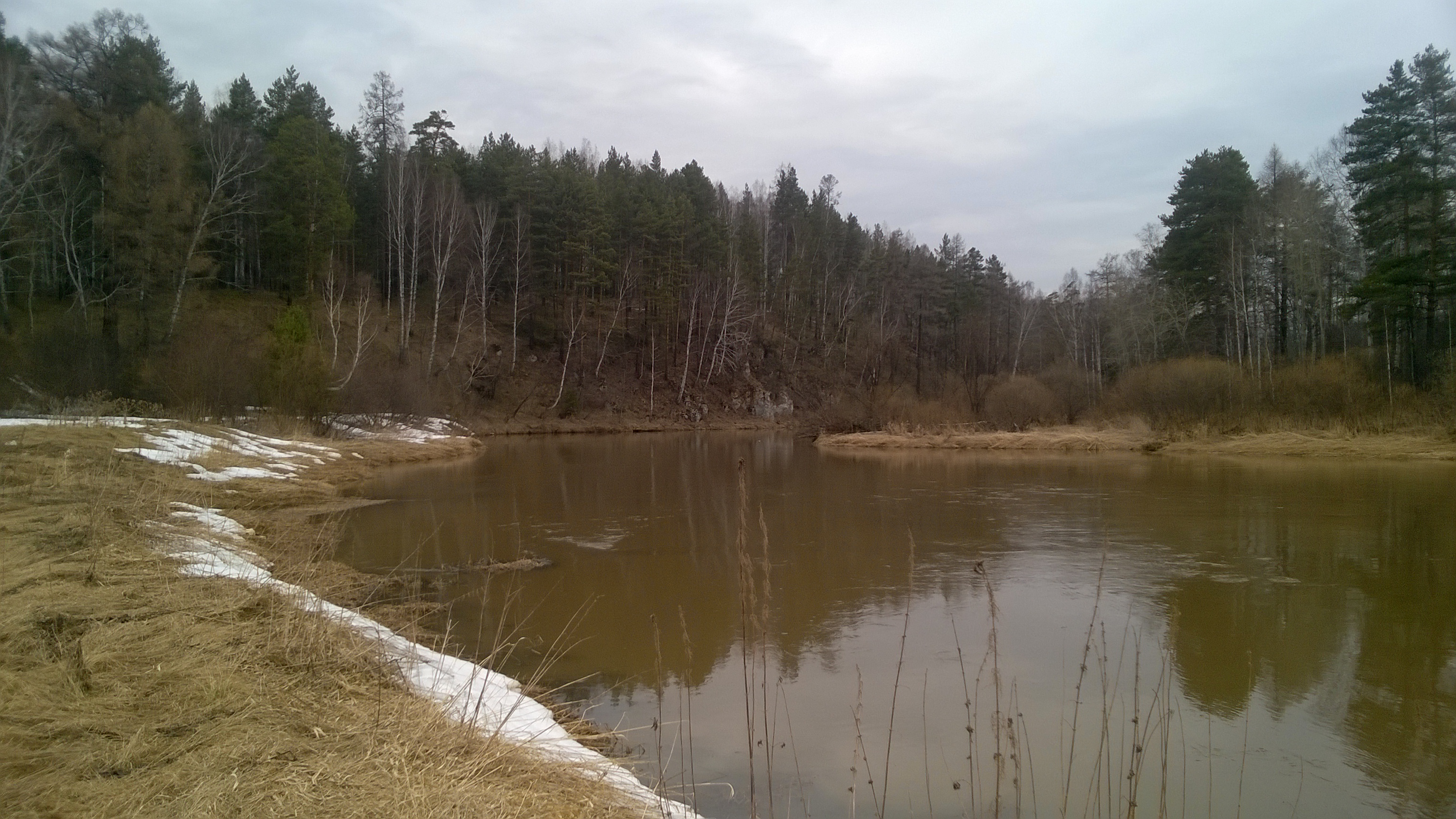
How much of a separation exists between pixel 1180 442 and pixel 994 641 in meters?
30.2

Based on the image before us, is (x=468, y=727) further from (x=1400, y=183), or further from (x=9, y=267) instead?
(x=9, y=267)

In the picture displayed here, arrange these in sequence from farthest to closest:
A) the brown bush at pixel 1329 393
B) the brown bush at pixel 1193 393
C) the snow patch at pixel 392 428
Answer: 1. the brown bush at pixel 1193 393
2. the snow patch at pixel 392 428
3. the brown bush at pixel 1329 393

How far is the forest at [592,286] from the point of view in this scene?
27.5 m

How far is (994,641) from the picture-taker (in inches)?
126

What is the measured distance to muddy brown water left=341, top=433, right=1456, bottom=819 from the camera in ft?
15.2

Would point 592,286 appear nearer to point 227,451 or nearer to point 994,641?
point 227,451

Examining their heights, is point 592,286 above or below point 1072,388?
above

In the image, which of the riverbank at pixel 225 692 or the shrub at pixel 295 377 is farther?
the shrub at pixel 295 377

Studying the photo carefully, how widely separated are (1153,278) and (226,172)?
148 ft

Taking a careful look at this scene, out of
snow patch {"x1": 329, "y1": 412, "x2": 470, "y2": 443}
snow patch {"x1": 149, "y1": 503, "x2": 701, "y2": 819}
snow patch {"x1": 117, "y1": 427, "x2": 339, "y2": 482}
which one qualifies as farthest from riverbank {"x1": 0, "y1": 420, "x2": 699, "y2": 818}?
snow patch {"x1": 329, "y1": 412, "x2": 470, "y2": 443}

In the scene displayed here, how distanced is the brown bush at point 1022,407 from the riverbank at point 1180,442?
1.33 meters

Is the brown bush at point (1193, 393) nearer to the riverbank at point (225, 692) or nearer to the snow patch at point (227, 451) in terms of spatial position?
the snow patch at point (227, 451)

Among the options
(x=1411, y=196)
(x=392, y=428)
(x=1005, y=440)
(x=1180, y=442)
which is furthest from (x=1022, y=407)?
(x=392, y=428)

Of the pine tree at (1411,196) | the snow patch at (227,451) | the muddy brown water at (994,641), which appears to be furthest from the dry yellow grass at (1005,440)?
the snow patch at (227,451)
